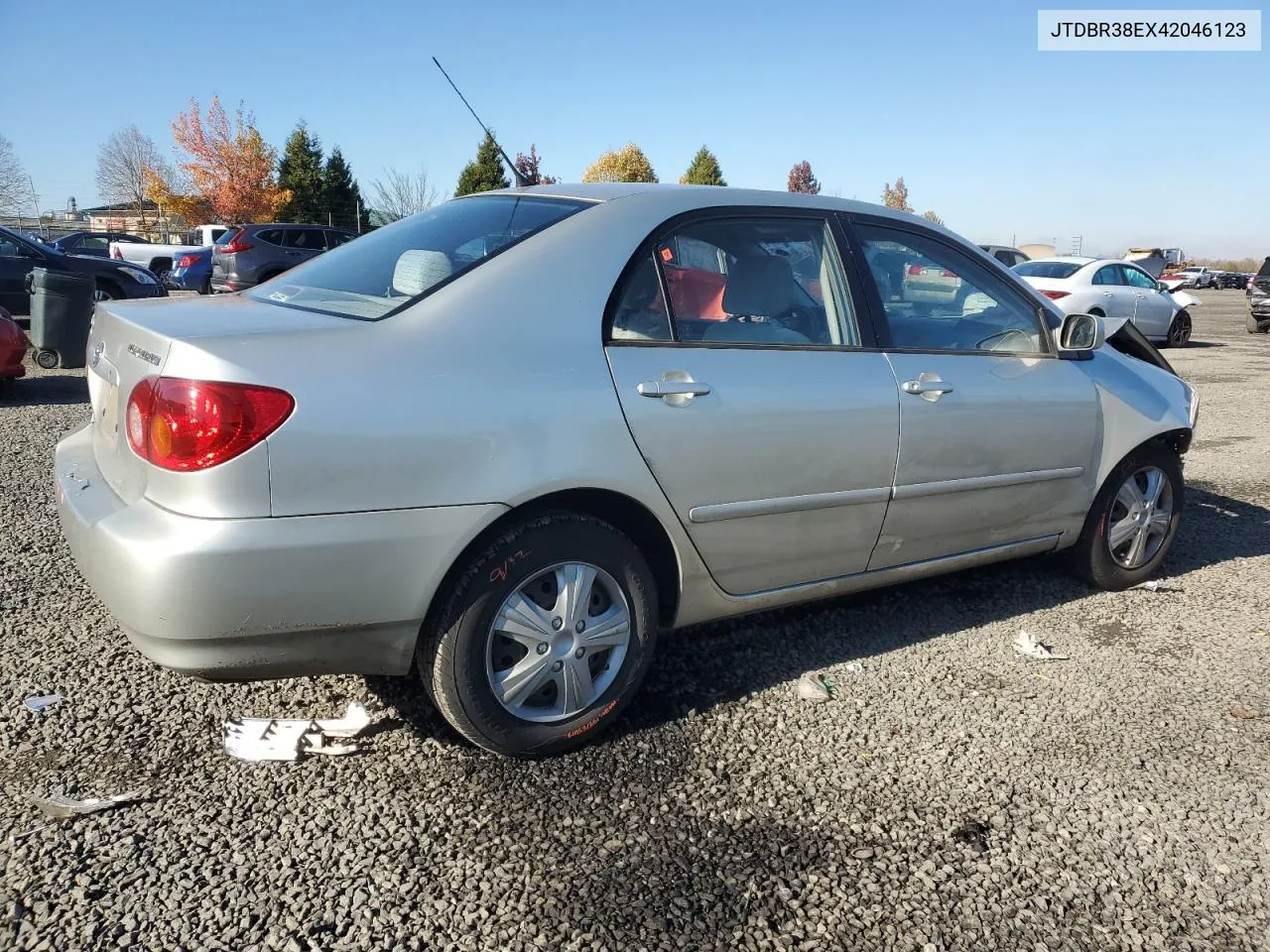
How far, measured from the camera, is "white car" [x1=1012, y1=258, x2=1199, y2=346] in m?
14.9

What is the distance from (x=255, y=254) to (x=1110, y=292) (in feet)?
51.0

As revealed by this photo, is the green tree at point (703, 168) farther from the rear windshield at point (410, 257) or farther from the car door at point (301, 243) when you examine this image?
the rear windshield at point (410, 257)

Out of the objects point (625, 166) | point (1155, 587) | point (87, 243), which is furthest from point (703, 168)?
point (1155, 587)

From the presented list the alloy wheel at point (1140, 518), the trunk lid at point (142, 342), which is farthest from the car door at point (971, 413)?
the trunk lid at point (142, 342)

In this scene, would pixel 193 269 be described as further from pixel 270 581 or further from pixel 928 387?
pixel 270 581

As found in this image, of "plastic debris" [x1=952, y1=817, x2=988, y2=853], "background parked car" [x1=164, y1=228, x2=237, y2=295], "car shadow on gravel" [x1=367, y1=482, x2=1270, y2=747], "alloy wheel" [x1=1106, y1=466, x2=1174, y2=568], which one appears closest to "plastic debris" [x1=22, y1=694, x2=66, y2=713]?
"car shadow on gravel" [x1=367, y1=482, x2=1270, y2=747]

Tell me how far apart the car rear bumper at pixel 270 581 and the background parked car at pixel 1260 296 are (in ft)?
78.4

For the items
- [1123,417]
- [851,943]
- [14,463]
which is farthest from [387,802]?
[14,463]

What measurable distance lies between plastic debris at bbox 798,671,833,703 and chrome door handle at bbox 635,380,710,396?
1.10m

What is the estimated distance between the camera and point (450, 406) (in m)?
2.42

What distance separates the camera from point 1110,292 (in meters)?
15.4

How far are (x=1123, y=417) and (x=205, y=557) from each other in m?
3.58

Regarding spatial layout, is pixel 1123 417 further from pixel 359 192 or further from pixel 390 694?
pixel 359 192

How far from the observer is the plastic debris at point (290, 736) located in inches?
106
